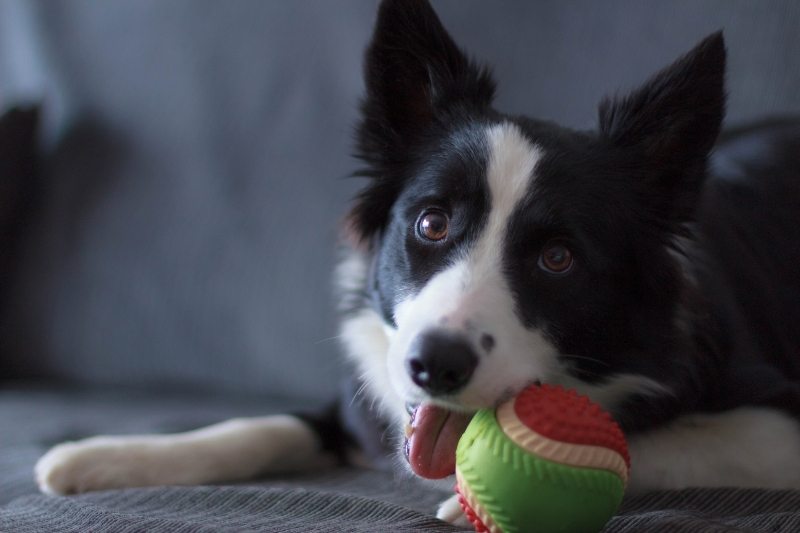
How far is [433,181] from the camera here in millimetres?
1803

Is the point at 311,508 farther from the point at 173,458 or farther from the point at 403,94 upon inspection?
the point at 403,94

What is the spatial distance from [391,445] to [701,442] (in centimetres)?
67

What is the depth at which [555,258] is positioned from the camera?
66.3 inches

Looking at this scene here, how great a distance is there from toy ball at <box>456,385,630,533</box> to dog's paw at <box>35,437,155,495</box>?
880 mm

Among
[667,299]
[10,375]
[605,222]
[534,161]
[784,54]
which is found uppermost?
[784,54]

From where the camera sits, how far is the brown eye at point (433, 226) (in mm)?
1736

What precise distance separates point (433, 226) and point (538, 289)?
0.24 metres

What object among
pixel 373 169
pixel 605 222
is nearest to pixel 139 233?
pixel 373 169

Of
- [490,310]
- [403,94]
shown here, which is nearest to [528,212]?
[490,310]

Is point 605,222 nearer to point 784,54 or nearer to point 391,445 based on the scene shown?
point 391,445

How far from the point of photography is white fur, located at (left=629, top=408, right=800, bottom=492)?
5.88ft

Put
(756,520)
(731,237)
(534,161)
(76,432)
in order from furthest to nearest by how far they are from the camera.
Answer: (76,432), (731,237), (534,161), (756,520)

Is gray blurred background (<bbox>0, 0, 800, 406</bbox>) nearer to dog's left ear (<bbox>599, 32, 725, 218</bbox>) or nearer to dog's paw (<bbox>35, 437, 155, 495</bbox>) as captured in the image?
dog's left ear (<bbox>599, 32, 725, 218</bbox>)

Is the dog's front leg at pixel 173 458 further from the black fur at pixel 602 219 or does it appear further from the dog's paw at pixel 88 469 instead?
the black fur at pixel 602 219
